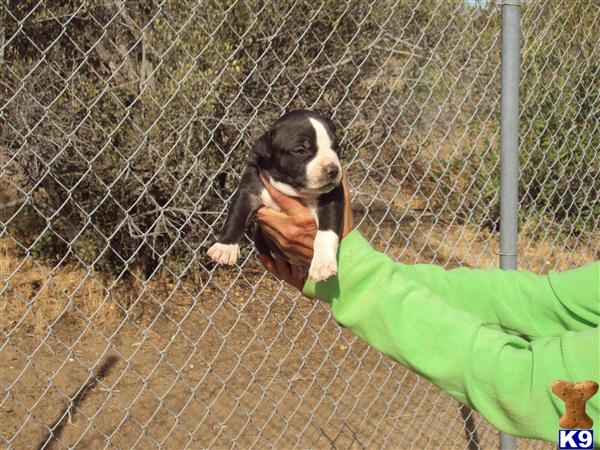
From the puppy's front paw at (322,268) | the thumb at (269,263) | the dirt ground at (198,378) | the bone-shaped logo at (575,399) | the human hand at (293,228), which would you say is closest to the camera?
the bone-shaped logo at (575,399)

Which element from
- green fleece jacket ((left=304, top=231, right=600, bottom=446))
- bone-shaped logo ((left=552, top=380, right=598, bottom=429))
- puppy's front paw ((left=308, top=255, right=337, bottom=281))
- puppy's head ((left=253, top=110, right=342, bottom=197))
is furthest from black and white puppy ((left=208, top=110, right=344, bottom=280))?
bone-shaped logo ((left=552, top=380, right=598, bottom=429))

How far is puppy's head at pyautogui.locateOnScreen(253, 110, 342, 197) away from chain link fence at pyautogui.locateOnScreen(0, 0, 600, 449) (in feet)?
3.76

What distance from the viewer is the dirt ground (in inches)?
154

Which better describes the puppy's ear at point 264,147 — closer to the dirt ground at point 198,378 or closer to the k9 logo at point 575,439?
the dirt ground at point 198,378

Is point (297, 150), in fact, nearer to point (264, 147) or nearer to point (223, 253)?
point (264, 147)

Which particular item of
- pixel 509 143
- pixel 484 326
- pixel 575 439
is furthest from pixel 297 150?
pixel 575 439

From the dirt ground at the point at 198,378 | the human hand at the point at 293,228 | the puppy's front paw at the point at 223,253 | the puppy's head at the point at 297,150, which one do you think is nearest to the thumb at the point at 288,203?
the human hand at the point at 293,228

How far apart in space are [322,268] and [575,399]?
0.75 metres

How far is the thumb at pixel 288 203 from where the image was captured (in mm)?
2098

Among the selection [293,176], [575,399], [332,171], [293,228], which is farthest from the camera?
[293,176]

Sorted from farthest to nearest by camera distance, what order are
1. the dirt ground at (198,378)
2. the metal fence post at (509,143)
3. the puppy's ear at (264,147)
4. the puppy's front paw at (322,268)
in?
1. the dirt ground at (198,378)
2. the metal fence post at (509,143)
3. the puppy's ear at (264,147)
4. the puppy's front paw at (322,268)

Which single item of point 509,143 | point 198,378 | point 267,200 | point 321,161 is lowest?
point 198,378

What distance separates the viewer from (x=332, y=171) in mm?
2289

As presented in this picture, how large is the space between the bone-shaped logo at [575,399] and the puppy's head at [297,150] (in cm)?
109
